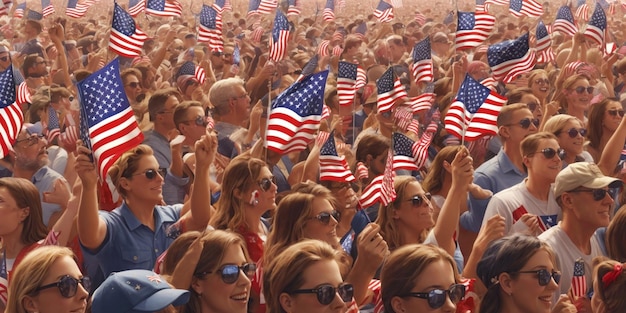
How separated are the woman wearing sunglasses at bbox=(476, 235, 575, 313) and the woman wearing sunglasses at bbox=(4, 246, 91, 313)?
2.03 m

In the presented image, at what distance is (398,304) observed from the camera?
6.60 meters

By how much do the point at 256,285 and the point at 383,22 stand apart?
21.1 m

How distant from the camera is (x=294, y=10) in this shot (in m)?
29.6

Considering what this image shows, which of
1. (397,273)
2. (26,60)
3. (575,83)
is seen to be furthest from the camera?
(26,60)

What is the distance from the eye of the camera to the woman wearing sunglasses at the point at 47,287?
247 inches

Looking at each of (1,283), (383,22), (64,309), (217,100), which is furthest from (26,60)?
(383,22)

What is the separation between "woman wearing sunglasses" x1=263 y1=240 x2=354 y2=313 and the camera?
6.42 metres

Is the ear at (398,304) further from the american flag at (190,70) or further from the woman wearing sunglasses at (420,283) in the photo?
the american flag at (190,70)

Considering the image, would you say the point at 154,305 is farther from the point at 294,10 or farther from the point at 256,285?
the point at 294,10

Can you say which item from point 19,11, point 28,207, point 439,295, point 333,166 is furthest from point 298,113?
point 19,11

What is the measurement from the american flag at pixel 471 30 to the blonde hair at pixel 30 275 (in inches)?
394

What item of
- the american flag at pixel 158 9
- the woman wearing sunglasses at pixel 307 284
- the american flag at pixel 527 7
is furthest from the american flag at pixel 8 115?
the american flag at pixel 527 7

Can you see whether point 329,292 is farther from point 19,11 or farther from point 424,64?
point 19,11

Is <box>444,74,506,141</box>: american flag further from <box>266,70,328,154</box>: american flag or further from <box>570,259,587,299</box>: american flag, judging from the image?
<box>570,259,587,299</box>: american flag
